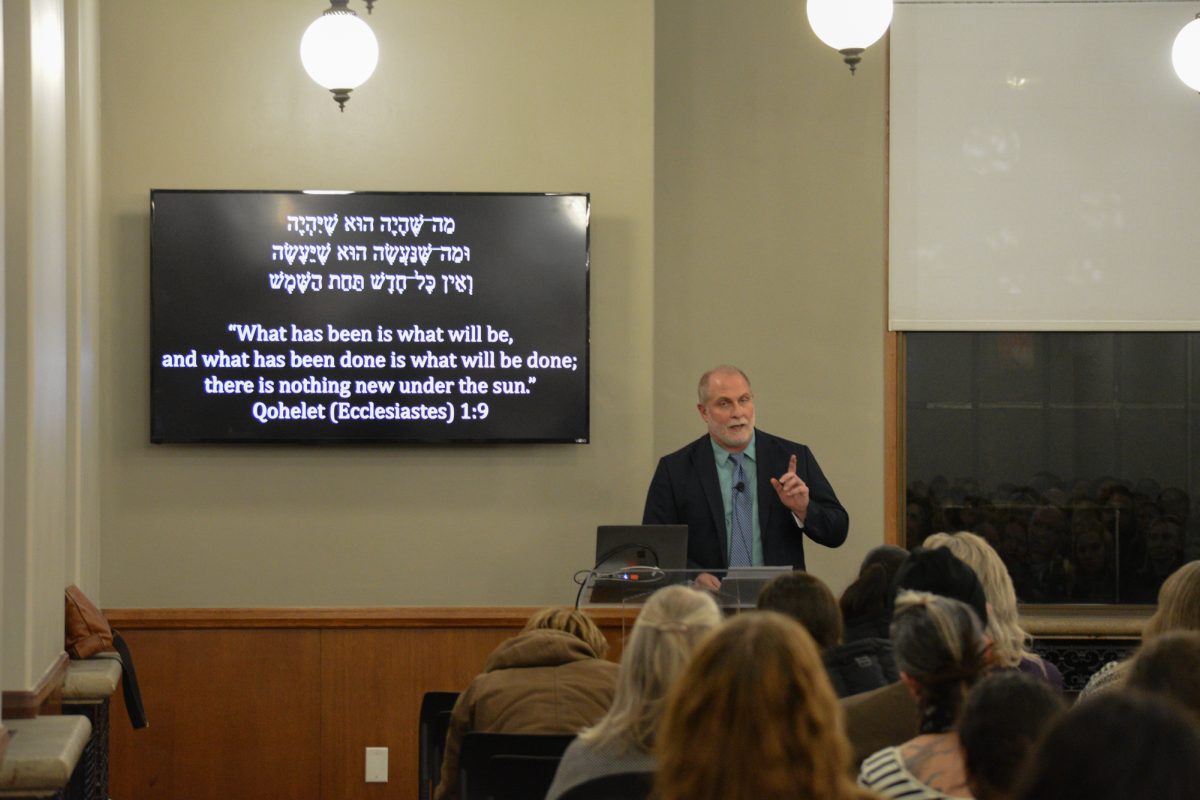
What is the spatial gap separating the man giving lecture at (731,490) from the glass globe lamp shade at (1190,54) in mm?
1953

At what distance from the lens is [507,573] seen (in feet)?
18.8

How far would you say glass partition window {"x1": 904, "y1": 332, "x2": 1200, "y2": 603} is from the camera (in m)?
6.36

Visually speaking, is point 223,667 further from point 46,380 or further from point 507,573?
point 46,380

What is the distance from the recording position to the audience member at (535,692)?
3.29 meters

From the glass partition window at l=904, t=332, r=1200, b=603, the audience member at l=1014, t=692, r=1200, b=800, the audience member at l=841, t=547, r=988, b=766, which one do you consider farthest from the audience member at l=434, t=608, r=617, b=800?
the glass partition window at l=904, t=332, r=1200, b=603

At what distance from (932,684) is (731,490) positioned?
289 centimetres

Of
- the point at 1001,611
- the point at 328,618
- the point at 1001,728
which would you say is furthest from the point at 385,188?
the point at 1001,728

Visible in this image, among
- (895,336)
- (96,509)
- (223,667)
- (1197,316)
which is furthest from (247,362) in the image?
(1197,316)

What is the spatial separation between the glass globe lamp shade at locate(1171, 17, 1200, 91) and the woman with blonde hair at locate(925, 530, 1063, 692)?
242cm

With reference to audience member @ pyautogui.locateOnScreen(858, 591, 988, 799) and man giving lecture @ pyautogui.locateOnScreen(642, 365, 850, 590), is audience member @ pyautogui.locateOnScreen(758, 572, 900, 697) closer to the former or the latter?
audience member @ pyautogui.locateOnScreen(858, 591, 988, 799)

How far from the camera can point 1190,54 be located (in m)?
5.20

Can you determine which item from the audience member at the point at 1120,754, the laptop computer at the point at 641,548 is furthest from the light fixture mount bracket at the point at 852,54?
the audience member at the point at 1120,754

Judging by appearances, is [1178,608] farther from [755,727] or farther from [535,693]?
[755,727]

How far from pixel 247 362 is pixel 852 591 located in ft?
9.32
